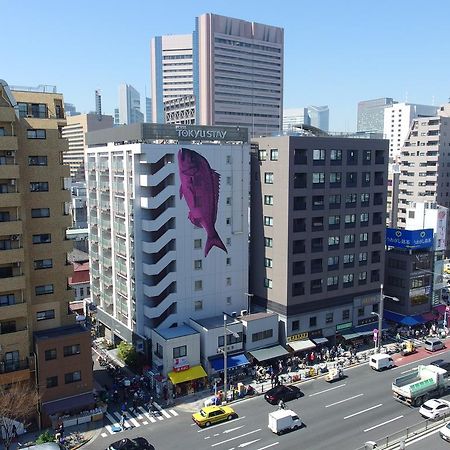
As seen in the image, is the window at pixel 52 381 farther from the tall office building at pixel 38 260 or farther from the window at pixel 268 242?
the window at pixel 268 242

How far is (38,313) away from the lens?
2030 inches

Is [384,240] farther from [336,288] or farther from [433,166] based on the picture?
[433,166]

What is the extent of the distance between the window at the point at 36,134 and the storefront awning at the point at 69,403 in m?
26.8

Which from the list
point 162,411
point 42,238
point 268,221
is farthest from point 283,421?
point 42,238

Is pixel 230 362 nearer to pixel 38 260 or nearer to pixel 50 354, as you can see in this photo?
pixel 50 354

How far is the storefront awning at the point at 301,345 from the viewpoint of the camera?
6569cm

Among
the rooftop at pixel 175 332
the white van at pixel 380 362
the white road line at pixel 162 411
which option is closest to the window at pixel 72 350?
the white road line at pixel 162 411

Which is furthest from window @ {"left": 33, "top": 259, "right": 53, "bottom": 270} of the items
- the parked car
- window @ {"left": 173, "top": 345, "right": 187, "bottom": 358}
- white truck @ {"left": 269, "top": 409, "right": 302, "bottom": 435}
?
the parked car

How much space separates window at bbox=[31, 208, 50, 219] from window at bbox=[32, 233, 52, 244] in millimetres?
1965

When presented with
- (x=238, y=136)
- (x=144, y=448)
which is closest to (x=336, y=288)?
(x=238, y=136)

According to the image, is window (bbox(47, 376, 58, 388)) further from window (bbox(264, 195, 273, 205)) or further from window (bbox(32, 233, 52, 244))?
window (bbox(264, 195, 273, 205))

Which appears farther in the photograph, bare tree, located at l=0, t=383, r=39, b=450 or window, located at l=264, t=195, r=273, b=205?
window, located at l=264, t=195, r=273, b=205

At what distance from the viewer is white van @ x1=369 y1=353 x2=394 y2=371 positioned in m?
63.2

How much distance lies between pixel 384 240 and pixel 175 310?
34348 mm
